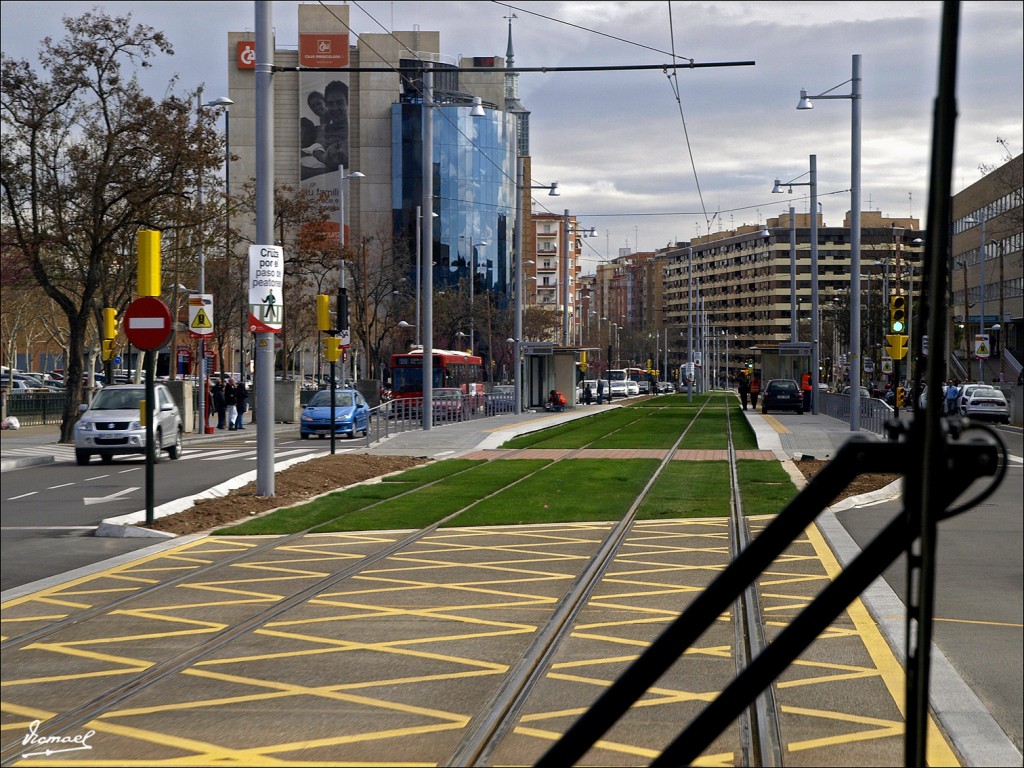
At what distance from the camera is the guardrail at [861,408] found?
26.7 m

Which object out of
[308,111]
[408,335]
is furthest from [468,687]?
[308,111]

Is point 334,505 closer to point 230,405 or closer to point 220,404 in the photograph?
point 230,405

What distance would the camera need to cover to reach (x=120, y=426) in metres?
16.7

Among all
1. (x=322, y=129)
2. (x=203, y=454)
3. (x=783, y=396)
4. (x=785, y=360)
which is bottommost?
(x=203, y=454)

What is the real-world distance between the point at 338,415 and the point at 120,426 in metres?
19.8

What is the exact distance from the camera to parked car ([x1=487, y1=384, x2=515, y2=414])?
5334 centimetres

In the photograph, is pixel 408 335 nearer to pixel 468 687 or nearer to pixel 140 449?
pixel 140 449

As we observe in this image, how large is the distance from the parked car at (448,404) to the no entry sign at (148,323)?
32399 mm

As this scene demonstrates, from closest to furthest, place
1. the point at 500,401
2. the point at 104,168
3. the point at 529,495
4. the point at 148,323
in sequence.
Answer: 1. the point at 148,323
2. the point at 529,495
3. the point at 104,168
4. the point at 500,401

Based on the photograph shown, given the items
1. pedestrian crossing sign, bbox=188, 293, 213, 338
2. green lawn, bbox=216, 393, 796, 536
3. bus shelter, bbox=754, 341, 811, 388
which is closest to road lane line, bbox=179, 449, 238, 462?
green lawn, bbox=216, 393, 796, 536

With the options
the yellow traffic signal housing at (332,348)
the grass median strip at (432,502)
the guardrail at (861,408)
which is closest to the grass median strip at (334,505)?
the grass median strip at (432,502)

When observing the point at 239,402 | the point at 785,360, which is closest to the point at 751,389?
the point at 785,360

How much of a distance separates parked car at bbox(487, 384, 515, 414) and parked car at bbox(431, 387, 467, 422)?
15.6 ft

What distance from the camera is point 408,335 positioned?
78.5 m
